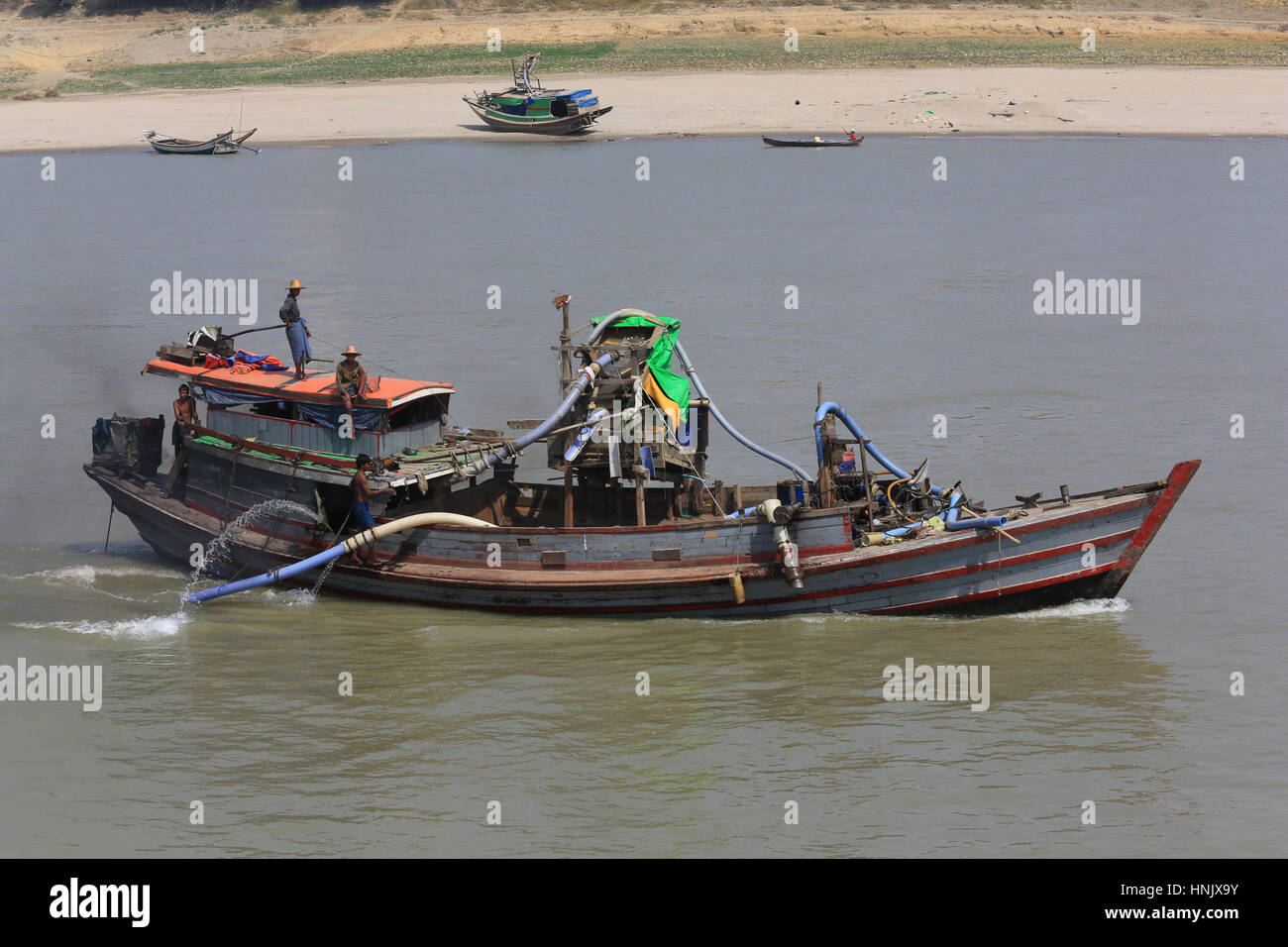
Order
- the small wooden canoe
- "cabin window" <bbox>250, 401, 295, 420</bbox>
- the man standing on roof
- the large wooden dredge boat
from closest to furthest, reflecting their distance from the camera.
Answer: the large wooden dredge boat → the man standing on roof → "cabin window" <bbox>250, 401, 295, 420</bbox> → the small wooden canoe

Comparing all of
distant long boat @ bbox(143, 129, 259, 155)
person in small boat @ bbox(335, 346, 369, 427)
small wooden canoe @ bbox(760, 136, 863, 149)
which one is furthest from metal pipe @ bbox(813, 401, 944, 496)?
distant long boat @ bbox(143, 129, 259, 155)

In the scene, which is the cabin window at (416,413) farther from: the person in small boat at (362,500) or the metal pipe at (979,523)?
the metal pipe at (979,523)

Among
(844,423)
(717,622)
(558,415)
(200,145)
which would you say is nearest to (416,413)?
(558,415)

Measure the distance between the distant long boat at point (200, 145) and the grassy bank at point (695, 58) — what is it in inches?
406

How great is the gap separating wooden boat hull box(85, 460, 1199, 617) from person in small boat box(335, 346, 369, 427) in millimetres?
2084

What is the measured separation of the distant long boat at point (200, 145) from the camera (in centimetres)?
6988

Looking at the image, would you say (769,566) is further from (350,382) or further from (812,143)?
(812,143)

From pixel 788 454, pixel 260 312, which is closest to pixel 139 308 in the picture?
pixel 260 312

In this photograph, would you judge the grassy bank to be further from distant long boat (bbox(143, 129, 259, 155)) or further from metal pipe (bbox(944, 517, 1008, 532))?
metal pipe (bbox(944, 517, 1008, 532))

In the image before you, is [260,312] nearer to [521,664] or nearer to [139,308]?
[139,308]

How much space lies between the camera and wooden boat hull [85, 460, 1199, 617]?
20562 mm

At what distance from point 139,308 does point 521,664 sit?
26.1 metres

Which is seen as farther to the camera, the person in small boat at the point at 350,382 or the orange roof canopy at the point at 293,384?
the orange roof canopy at the point at 293,384

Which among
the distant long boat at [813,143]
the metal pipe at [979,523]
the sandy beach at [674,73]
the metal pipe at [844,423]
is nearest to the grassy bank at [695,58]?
the sandy beach at [674,73]
